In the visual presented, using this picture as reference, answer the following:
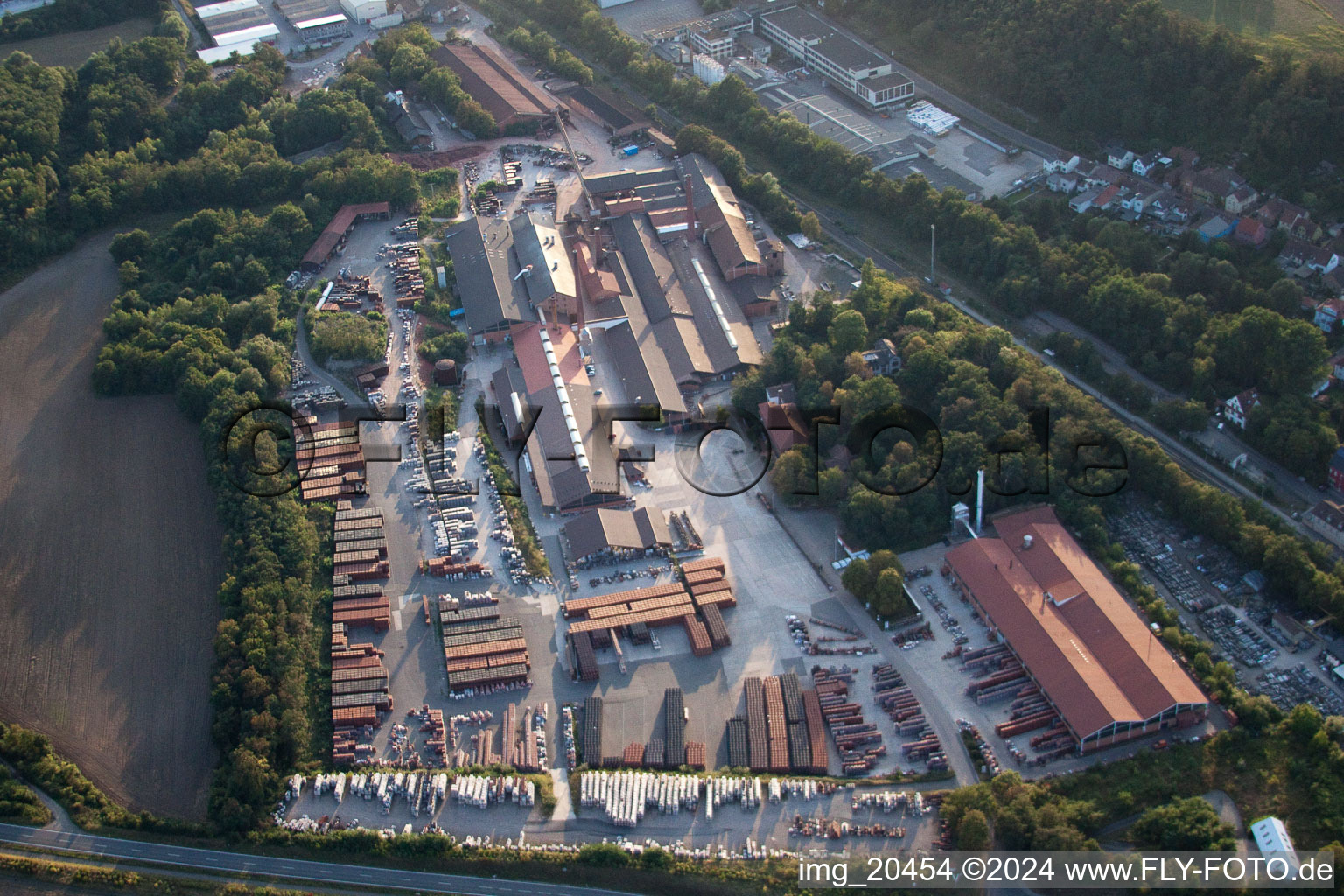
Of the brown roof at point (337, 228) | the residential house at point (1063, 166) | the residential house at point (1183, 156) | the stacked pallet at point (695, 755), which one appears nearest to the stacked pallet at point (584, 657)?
the stacked pallet at point (695, 755)

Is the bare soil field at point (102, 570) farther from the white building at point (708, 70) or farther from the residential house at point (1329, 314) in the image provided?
the residential house at point (1329, 314)

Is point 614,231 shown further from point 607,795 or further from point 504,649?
point 607,795

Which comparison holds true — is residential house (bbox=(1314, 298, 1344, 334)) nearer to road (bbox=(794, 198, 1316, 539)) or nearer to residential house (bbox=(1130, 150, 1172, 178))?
road (bbox=(794, 198, 1316, 539))

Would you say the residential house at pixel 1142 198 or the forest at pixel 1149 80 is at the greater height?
the forest at pixel 1149 80

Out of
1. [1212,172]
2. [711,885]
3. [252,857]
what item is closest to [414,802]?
[252,857]

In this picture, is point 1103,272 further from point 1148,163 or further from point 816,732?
point 816,732
